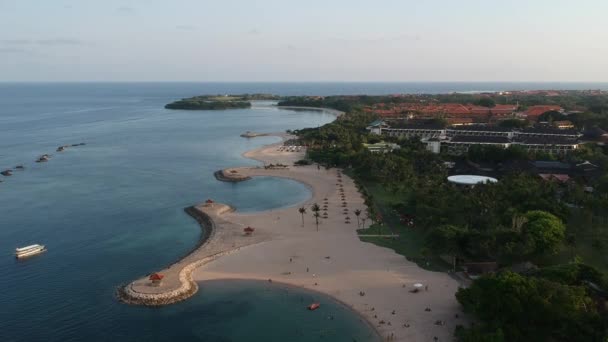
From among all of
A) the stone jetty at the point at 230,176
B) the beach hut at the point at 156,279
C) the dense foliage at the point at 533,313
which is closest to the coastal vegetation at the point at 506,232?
the dense foliage at the point at 533,313

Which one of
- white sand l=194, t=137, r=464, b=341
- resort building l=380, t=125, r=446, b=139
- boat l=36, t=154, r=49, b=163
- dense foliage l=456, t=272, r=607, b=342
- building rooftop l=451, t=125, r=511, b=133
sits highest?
building rooftop l=451, t=125, r=511, b=133

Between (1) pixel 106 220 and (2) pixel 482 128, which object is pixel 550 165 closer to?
(2) pixel 482 128

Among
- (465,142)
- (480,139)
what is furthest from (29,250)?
(480,139)

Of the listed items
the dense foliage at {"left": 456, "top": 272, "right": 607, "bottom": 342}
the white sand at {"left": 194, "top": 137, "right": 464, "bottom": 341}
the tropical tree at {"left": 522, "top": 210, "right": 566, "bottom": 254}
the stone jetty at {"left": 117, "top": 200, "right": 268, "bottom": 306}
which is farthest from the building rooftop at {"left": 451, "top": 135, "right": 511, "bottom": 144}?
the dense foliage at {"left": 456, "top": 272, "right": 607, "bottom": 342}

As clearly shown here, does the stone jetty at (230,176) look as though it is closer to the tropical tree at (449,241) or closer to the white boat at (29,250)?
the white boat at (29,250)

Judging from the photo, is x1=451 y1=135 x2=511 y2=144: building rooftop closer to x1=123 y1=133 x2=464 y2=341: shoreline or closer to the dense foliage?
x1=123 y1=133 x2=464 y2=341: shoreline

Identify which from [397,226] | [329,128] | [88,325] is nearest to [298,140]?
[329,128]
